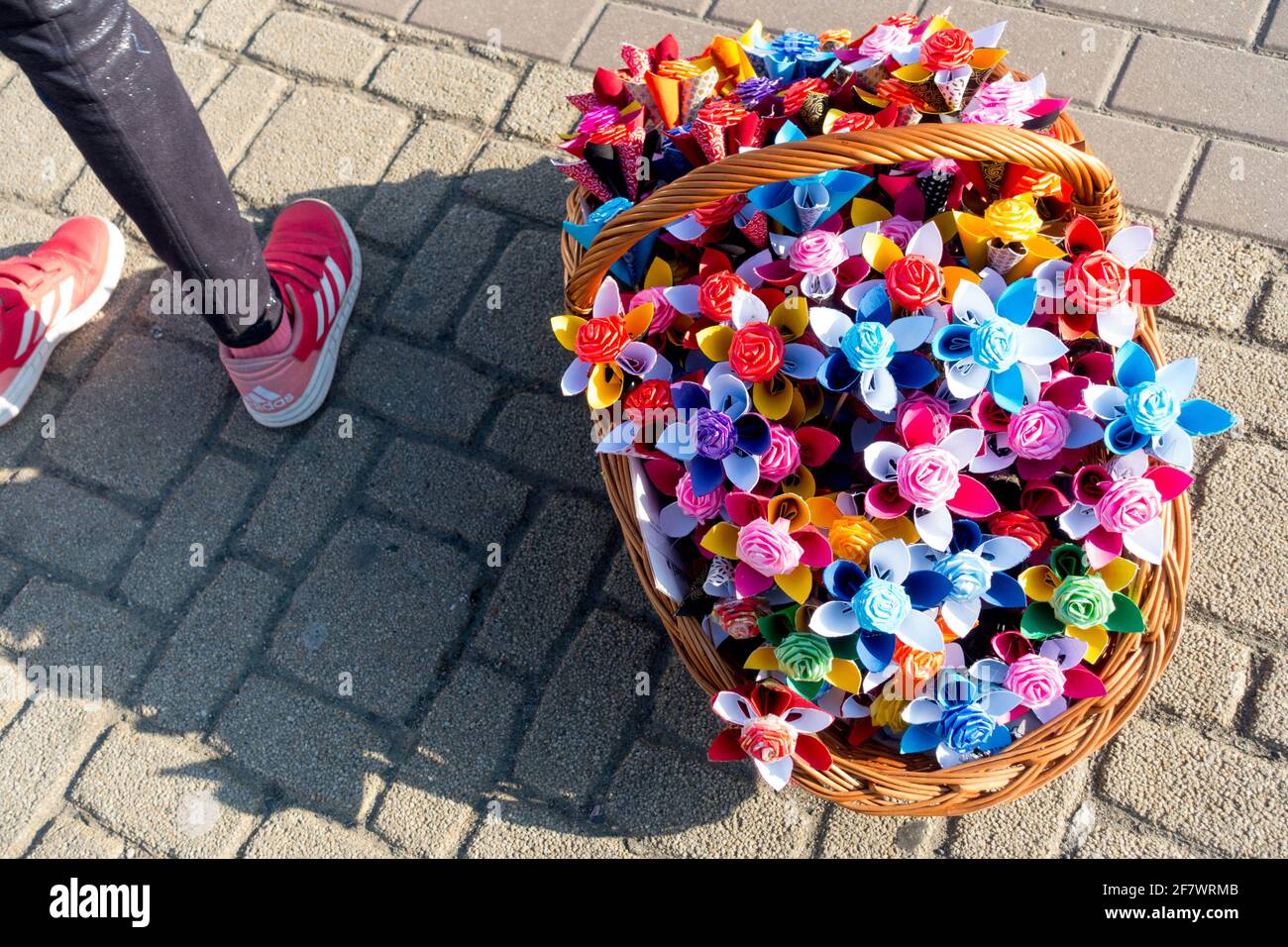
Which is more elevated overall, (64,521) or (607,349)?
(607,349)

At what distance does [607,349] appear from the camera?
1.84 metres

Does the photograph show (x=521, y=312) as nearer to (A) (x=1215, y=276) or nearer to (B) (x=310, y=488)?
(B) (x=310, y=488)

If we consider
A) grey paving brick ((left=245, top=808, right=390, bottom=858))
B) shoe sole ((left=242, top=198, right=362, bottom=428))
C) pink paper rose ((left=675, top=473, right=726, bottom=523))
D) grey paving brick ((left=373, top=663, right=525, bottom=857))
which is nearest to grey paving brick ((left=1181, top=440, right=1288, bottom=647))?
pink paper rose ((left=675, top=473, right=726, bottom=523))

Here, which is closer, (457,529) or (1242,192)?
(457,529)

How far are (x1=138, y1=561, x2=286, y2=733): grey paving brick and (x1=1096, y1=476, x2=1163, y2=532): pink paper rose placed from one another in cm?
184

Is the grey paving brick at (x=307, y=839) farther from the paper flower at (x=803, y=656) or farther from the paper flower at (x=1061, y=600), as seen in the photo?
the paper flower at (x=1061, y=600)

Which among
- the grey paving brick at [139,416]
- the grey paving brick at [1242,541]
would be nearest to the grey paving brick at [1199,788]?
the grey paving brick at [1242,541]

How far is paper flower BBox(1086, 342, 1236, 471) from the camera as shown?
1744 millimetres

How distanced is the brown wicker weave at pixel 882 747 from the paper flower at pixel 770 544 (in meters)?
0.17

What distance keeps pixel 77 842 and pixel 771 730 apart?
1.63 metres

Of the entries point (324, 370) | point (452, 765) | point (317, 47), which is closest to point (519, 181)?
Answer: point (324, 370)

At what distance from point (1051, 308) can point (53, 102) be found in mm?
1881
